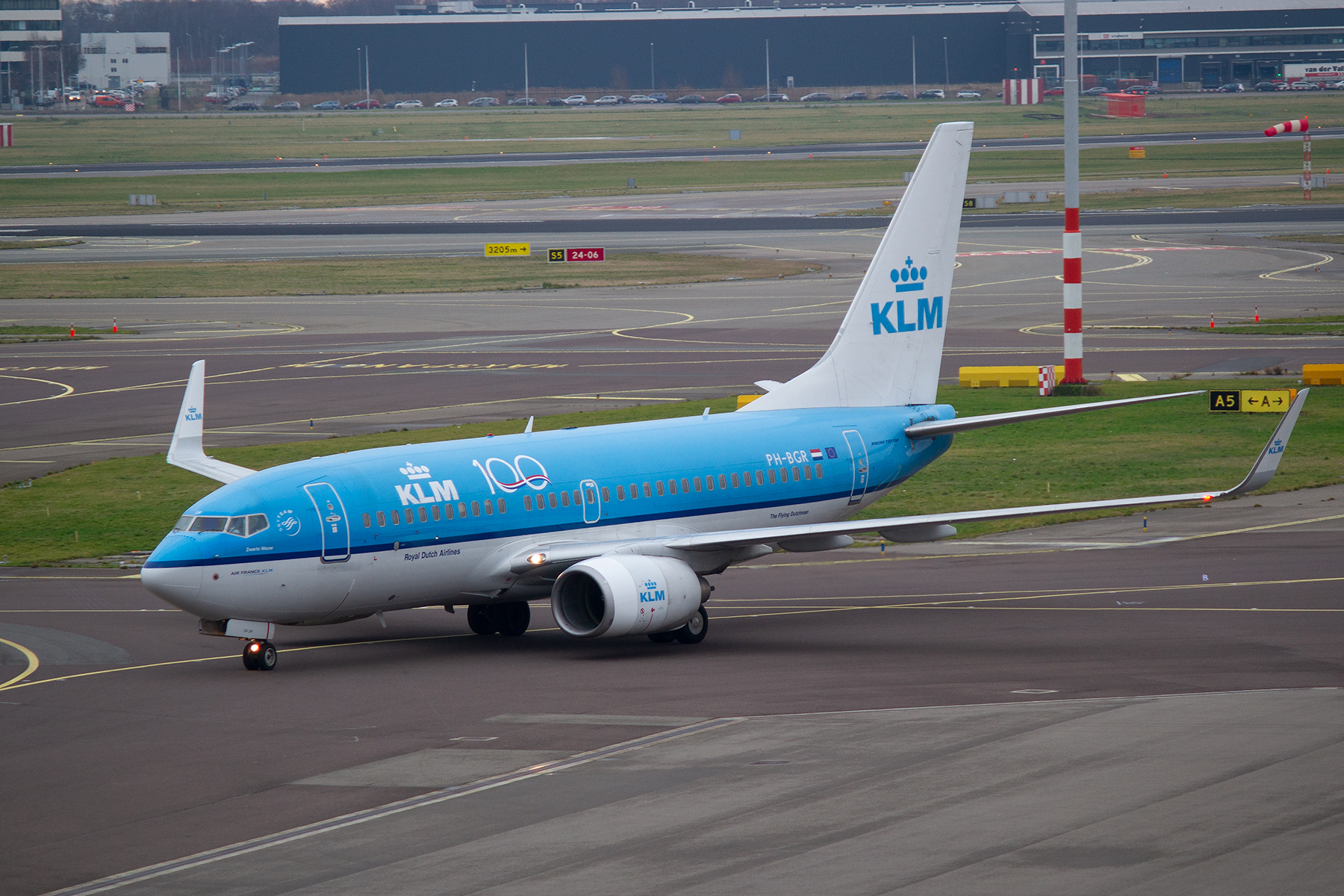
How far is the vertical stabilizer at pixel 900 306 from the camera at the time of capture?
3544cm

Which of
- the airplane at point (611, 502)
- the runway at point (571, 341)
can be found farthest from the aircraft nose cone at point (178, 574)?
the runway at point (571, 341)

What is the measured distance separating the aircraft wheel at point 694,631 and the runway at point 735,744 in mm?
359

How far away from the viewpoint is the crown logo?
117 feet

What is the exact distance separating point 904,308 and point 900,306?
134 millimetres

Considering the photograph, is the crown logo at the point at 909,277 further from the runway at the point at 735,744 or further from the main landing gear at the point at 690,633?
the main landing gear at the point at 690,633

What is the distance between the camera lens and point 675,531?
104ft

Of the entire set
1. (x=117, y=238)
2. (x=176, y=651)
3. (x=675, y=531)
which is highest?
(x=117, y=238)

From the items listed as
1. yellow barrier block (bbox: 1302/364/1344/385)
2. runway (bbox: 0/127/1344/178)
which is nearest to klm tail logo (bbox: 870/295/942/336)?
yellow barrier block (bbox: 1302/364/1344/385)

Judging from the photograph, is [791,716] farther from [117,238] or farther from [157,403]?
[117,238]

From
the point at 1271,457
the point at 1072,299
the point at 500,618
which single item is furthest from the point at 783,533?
the point at 1072,299

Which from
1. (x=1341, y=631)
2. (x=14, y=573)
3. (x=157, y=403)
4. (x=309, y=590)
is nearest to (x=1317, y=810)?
(x=1341, y=631)

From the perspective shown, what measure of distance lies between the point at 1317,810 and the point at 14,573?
1214 inches

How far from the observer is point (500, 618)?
31375mm

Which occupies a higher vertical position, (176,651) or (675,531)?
(675,531)
